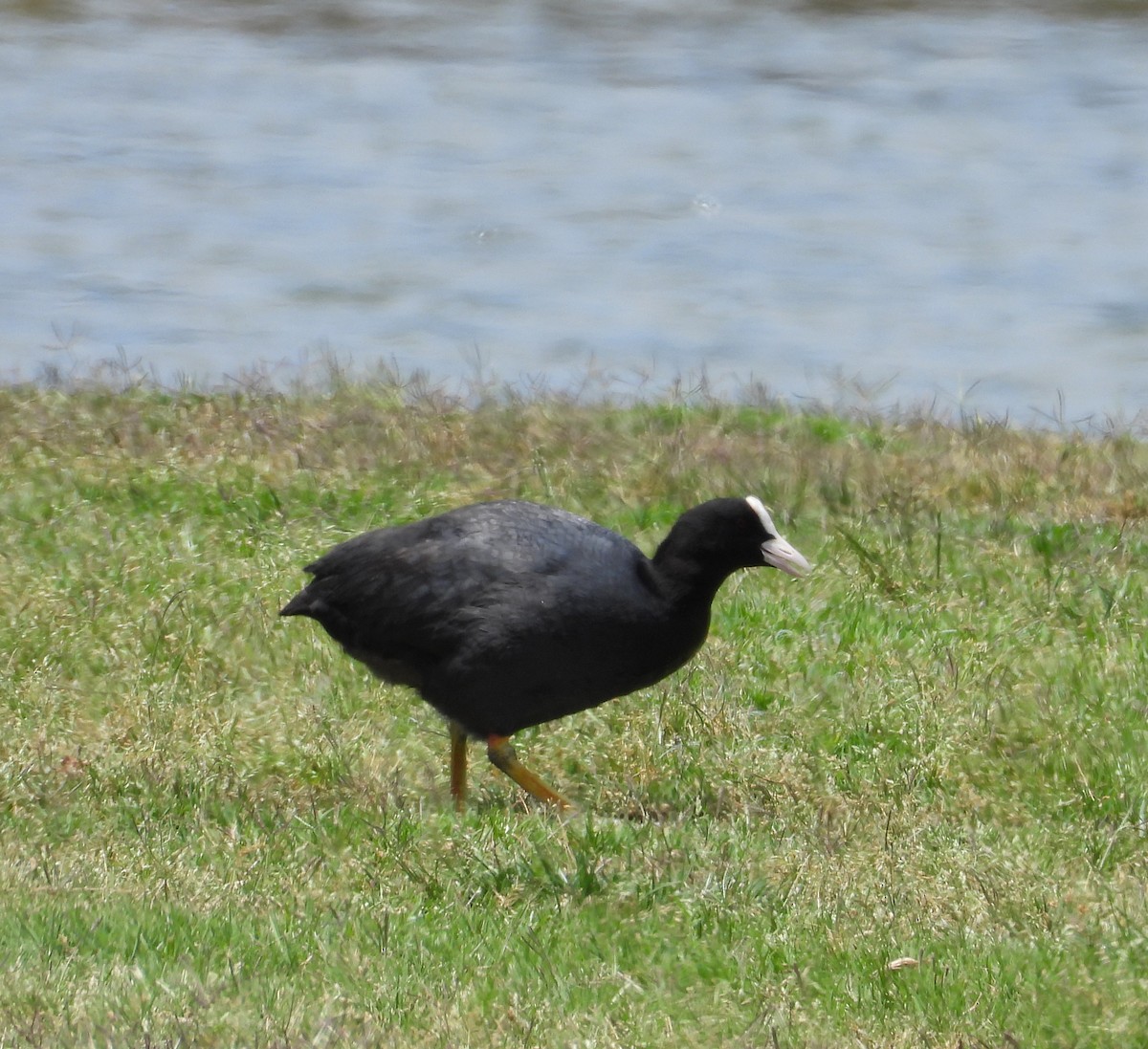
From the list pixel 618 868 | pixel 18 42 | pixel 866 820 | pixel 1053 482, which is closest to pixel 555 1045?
pixel 618 868

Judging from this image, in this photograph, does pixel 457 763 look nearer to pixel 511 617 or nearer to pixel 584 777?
pixel 584 777

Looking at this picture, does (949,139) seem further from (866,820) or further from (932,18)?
(866,820)

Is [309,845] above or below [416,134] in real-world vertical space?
above

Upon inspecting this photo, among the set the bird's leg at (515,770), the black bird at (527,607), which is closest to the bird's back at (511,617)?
the black bird at (527,607)

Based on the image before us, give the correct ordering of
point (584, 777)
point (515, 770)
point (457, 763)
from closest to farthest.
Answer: point (515, 770)
point (457, 763)
point (584, 777)

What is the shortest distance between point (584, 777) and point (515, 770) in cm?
54

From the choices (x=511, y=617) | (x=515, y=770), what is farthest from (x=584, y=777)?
(x=511, y=617)

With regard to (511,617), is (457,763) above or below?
below

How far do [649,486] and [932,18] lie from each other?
26516 mm

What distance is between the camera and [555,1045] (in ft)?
17.6

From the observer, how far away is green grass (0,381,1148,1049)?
5719 millimetres

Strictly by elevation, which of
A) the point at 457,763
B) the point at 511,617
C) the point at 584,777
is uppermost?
the point at 511,617

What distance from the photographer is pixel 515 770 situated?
7824 millimetres

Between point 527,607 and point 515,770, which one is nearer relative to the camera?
point 527,607
